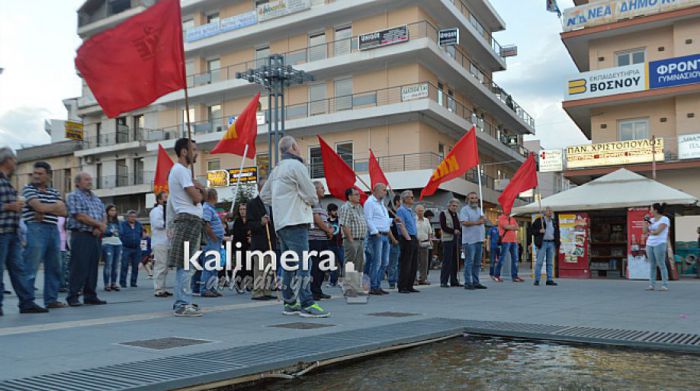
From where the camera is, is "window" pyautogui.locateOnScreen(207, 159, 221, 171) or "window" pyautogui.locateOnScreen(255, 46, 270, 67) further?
→ "window" pyautogui.locateOnScreen(207, 159, 221, 171)

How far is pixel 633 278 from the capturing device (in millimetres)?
16438

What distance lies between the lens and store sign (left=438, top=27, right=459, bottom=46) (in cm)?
3173

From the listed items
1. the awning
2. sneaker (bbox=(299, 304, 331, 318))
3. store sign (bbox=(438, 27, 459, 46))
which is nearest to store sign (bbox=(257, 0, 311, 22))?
store sign (bbox=(438, 27, 459, 46))

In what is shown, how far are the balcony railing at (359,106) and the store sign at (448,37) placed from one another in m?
2.52

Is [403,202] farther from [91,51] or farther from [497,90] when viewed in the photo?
[497,90]

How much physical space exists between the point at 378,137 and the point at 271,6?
10393 millimetres

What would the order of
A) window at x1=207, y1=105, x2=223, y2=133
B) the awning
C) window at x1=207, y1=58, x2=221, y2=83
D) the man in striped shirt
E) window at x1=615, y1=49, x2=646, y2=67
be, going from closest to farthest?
the man in striped shirt → the awning → window at x1=615, y1=49, x2=646, y2=67 → window at x1=207, y1=105, x2=223, y2=133 → window at x1=207, y1=58, x2=221, y2=83

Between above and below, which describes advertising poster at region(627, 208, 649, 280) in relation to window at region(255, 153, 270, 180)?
below

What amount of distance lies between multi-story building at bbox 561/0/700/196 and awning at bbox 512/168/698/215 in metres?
9.09

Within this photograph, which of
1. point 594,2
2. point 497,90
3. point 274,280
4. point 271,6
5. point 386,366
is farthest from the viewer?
point 497,90

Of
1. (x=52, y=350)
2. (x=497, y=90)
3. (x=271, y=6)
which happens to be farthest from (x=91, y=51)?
(x=497, y=90)

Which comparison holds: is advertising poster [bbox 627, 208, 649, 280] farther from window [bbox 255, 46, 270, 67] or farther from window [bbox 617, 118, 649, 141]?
window [bbox 255, 46, 270, 67]

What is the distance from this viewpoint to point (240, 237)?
10.8m

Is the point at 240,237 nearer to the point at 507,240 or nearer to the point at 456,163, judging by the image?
the point at 456,163
